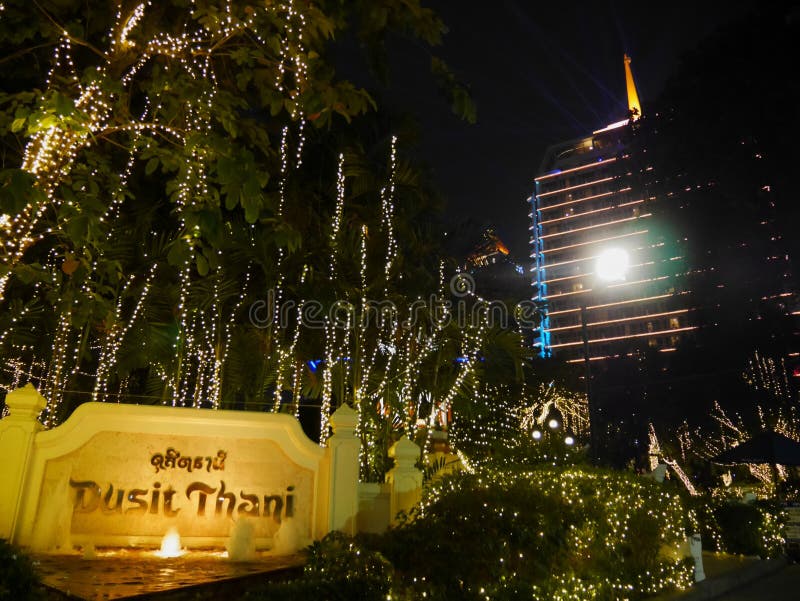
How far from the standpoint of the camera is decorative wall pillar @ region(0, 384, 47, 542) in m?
5.84

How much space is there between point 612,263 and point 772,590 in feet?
21.8

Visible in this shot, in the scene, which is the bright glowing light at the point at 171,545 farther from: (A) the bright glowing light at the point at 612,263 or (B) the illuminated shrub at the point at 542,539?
(A) the bright glowing light at the point at 612,263

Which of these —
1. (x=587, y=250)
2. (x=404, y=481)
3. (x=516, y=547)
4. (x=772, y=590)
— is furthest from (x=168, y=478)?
(x=587, y=250)

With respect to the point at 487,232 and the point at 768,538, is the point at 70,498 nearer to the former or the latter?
the point at 768,538

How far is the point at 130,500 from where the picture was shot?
6.13 m

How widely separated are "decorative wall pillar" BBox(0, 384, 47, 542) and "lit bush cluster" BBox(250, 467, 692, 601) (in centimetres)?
306

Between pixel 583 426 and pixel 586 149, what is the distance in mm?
70502

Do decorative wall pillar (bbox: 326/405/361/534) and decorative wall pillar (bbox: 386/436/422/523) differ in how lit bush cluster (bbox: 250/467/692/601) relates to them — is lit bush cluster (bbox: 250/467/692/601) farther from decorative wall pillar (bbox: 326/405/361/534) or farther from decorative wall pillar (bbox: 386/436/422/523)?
decorative wall pillar (bbox: 326/405/361/534)

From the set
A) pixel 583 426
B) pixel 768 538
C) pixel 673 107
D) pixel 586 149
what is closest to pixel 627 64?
pixel 586 149

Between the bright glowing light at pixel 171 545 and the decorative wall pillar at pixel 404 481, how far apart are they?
2416 millimetres

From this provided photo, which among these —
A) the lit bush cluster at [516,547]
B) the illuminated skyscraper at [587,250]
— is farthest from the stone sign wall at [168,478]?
the illuminated skyscraper at [587,250]

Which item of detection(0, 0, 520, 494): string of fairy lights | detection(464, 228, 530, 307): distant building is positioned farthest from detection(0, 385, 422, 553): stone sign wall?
detection(464, 228, 530, 307): distant building

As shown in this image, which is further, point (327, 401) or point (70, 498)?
point (327, 401)

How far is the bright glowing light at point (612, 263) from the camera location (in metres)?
12.9
